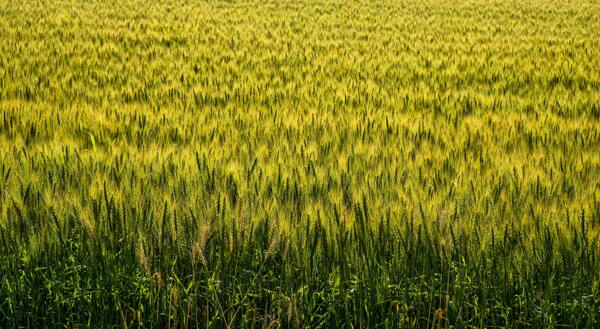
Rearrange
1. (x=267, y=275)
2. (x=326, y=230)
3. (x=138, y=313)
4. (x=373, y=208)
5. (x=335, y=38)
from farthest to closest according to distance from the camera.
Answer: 1. (x=335, y=38)
2. (x=373, y=208)
3. (x=326, y=230)
4. (x=267, y=275)
5. (x=138, y=313)

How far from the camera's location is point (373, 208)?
208 centimetres

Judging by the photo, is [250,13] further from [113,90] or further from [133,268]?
[133,268]

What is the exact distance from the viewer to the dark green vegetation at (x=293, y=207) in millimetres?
1709

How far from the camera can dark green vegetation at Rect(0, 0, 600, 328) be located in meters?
1.71

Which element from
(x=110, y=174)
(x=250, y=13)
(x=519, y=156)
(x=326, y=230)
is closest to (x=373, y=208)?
(x=326, y=230)

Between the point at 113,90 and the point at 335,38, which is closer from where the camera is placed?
the point at 113,90

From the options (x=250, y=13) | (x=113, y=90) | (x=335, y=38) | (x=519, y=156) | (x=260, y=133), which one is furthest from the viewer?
(x=250, y=13)

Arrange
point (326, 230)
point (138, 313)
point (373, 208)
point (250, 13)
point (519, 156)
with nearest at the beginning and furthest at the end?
1. point (138, 313)
2. point (326, 230)
3. point (373, 208)
4. point (519, 156)
5. point (250, 13)

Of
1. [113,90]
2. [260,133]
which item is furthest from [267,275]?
[113,90]

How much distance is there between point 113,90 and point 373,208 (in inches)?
162

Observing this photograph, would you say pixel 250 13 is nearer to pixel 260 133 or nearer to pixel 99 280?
pixel 260 133

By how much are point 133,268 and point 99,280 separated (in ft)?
0.37

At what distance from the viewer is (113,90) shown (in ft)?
18.6

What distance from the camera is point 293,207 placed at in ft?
6.89
